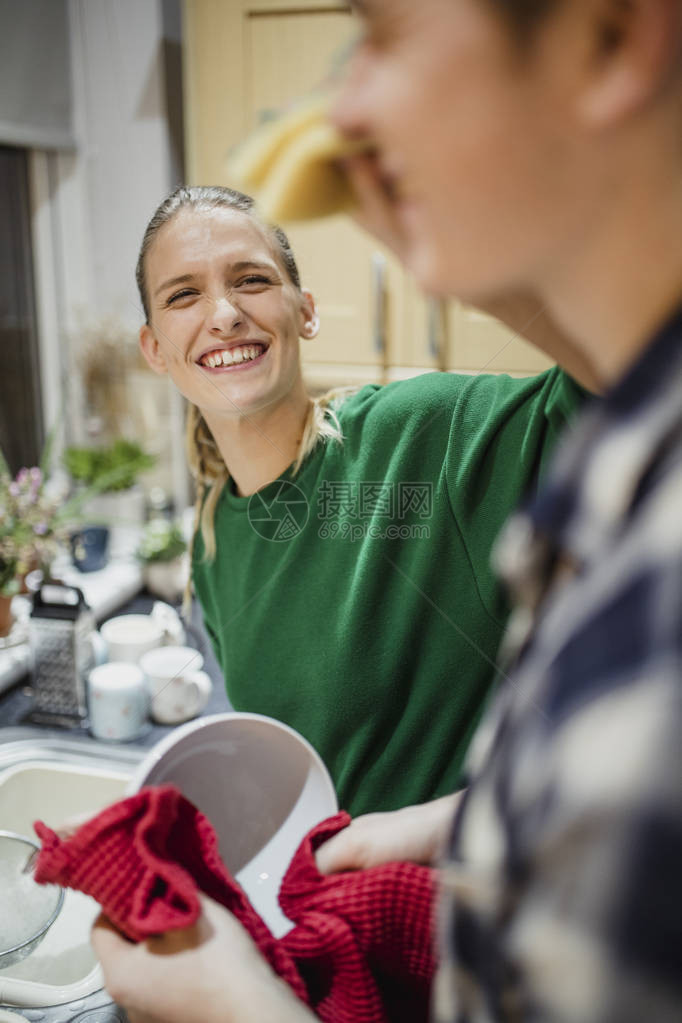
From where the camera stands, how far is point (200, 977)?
27 cm

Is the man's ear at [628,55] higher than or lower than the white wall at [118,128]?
lower

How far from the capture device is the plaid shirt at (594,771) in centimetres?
15

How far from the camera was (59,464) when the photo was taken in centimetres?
118

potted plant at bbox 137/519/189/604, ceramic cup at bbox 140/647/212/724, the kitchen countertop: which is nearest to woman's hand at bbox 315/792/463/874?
the kitchen countertop

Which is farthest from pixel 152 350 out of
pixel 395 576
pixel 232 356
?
pixel 395 576

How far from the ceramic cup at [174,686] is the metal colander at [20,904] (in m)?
0.34

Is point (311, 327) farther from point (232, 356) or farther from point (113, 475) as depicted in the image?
point (113, 475)

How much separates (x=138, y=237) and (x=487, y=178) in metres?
0.27

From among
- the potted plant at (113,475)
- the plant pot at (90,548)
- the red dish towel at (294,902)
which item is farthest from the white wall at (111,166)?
the plant pot at (90,548)

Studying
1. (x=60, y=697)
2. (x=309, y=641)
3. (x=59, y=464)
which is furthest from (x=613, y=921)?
(x=59, y=464)

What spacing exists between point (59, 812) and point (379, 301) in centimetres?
52

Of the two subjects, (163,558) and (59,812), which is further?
(163,558)

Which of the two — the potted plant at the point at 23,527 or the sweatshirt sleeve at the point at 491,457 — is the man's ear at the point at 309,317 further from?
the potted plant at the point at 23,527

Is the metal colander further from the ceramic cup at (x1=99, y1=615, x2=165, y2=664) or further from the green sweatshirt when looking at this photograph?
the ceramic cup at (x1=99, y1=615, x2=165, y2=664)
